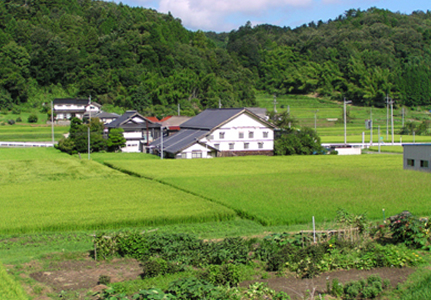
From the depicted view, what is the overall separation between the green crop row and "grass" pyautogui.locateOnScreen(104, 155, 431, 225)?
7751 mm

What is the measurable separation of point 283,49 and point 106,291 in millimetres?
116057

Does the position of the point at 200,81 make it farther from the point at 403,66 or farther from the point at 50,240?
the point at 50,240

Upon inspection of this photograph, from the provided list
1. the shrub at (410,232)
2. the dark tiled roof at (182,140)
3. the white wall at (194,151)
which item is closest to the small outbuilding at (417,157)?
the shrub at (410,232)

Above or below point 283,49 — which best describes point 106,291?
below

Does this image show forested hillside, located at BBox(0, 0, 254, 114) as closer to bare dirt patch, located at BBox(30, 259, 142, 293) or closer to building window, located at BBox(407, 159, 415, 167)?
building window, located at BBox(407, 159, 415, 167)

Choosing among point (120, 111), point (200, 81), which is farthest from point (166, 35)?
point (120, 111)

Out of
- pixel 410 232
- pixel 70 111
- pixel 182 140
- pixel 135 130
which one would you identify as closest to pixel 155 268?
pixel 410 232

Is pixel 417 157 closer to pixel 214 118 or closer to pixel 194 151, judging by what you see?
pixel 194 151

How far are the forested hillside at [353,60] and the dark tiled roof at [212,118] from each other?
50.5 meters

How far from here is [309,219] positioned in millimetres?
14438

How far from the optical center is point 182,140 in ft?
136

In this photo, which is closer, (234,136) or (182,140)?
(182,140)

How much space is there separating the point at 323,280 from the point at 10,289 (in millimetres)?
5796

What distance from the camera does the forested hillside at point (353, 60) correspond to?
91.9 metres
